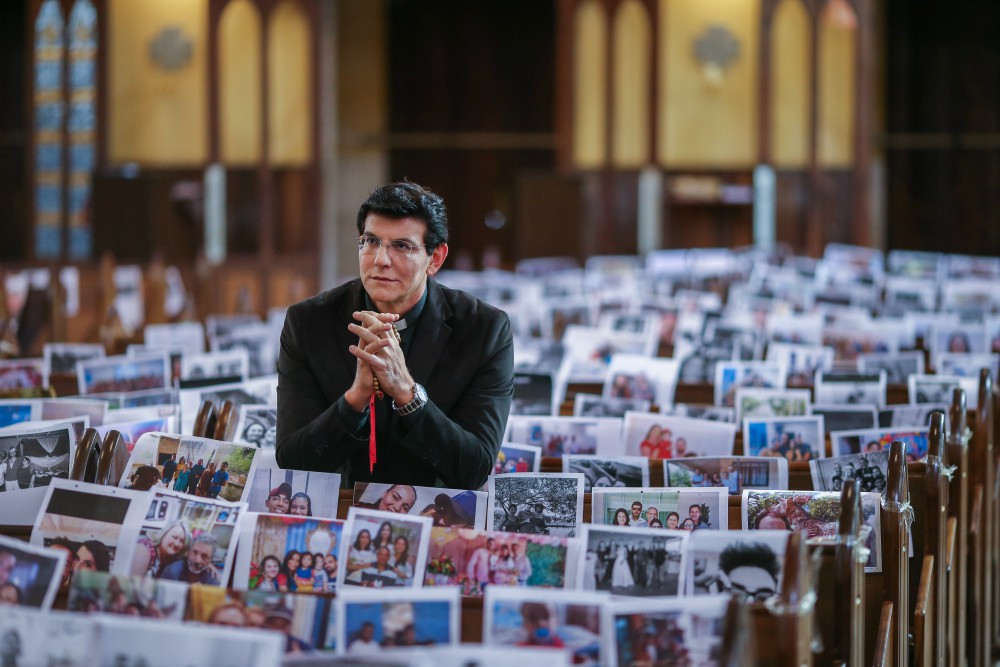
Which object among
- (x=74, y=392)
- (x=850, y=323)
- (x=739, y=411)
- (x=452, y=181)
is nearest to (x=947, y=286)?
(x=850, y=323)

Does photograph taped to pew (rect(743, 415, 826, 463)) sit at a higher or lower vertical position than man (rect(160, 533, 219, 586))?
higher

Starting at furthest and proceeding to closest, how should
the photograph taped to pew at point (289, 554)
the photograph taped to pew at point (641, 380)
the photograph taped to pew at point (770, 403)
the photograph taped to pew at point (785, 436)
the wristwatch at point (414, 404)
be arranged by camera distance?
the photograph taped to pew at point (641, 380) → the photograph taped to pew at point (770, 403) → the photograph taped to pew at point (785, 436) → the wristwatch at point (414, 404) → the photograph taped to pew at point (289, 554)

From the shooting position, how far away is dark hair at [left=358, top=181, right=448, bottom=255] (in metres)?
3.29

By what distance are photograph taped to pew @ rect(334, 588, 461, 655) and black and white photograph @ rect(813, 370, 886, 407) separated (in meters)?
2.66

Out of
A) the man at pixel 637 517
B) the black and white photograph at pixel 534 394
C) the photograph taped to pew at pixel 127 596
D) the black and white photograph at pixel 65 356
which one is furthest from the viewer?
the black and white photograph at pixel 65 356

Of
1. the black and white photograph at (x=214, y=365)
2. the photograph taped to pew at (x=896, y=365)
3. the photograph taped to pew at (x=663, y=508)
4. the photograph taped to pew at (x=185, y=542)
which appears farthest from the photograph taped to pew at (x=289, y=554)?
the photograph taped to pew at (x=896, y=365)

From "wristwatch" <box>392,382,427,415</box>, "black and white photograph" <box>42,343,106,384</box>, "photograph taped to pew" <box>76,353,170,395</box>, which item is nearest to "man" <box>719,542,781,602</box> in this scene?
"wristwatch" <box>392,382,427,415</box>

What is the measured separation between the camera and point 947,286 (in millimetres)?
8500

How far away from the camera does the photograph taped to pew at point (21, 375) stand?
5125 millimetres

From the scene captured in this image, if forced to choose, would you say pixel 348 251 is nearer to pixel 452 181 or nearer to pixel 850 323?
pixel 452 181

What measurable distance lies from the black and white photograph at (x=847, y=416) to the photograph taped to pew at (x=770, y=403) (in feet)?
0.27

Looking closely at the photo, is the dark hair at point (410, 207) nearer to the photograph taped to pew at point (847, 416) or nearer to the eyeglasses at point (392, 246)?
the eyeglasses at point (392, 246)

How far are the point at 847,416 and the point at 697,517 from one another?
1467 millimetres

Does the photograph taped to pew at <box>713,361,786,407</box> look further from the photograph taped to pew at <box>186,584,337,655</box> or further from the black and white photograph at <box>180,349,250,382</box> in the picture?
the photograph taped to pew at <box>186,584,337,655</box>
